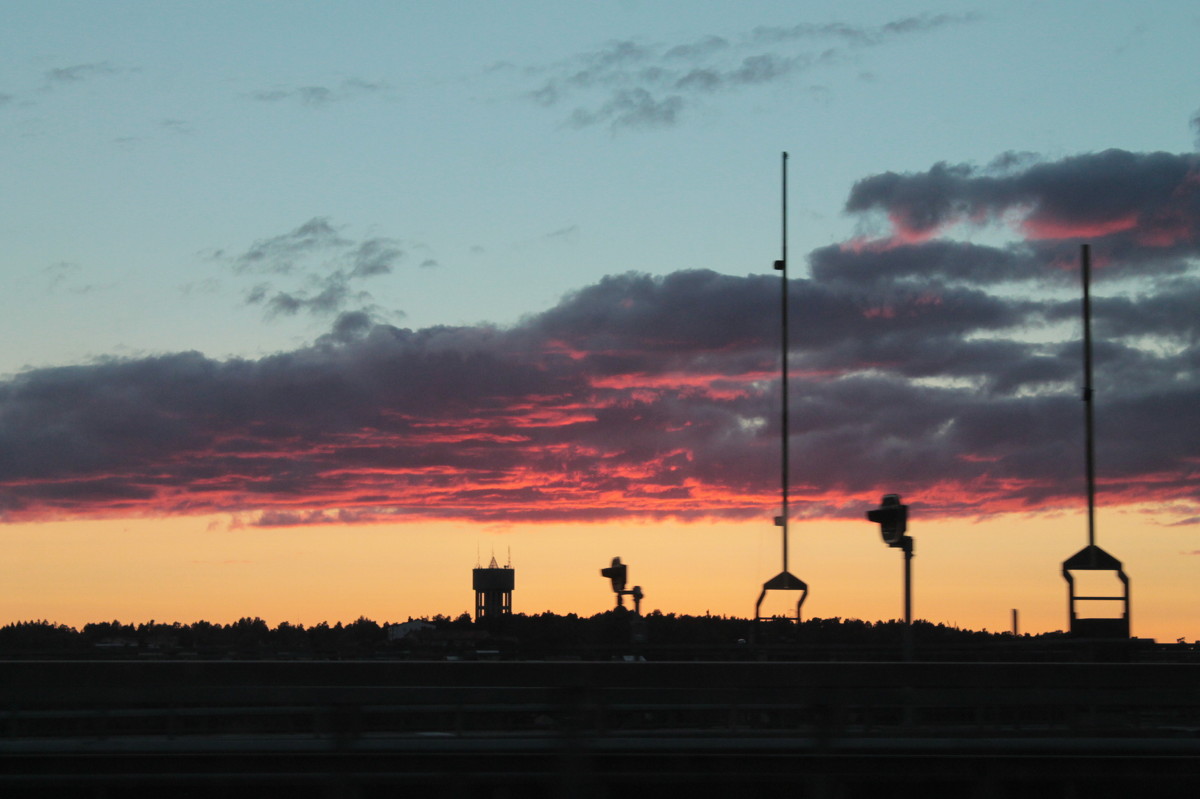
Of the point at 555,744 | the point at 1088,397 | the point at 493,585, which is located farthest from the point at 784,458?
the point at 493,585

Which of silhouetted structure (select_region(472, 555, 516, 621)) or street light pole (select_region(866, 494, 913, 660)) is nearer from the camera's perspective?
street light pole (select_region(866, 494, 913, 660))

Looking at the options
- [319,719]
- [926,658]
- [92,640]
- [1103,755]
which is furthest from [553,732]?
[926,658]

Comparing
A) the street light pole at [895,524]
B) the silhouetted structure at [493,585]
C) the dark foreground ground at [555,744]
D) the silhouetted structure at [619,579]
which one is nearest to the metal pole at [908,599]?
the street light pole at [895,524]

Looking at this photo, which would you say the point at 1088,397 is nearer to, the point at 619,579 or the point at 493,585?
the point at 619,579

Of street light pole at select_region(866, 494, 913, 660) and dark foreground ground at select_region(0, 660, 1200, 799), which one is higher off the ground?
street light pole at select_region(866, 494, 913, 660)

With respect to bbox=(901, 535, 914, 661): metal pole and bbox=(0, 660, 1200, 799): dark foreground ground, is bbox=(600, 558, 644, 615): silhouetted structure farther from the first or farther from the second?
bbox=(0, 660, 1200, 799): dark foreground ground

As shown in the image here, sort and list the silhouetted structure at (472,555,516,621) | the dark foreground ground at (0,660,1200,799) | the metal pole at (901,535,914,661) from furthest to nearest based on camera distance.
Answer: the silhouetted structure at (472,555,516,621), the metal pole at (901,535,914,661), the dark foreground ground at (0,660,1200,799)

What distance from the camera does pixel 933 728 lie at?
12.5m

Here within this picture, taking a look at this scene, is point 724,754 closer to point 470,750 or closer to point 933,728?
point 470,750

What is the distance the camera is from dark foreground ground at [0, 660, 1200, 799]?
847cm

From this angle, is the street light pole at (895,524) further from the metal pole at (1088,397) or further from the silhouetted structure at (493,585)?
the silhouetted structure at (493,585)

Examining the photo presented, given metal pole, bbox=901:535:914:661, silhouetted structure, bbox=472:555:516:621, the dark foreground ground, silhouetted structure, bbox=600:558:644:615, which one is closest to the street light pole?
metal pole, bbox=901:535:914:661

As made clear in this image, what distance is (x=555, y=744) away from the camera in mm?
8344

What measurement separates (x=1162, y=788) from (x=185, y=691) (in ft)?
21.2
